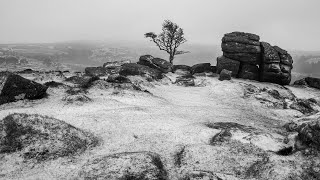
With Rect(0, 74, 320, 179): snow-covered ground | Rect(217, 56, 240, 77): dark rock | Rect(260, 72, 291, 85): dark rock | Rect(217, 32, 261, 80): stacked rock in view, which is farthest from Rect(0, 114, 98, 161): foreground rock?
Rect(260, 72, 291, 85): dark rock

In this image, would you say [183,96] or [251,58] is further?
[251,58]

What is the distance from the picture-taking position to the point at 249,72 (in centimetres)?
4959

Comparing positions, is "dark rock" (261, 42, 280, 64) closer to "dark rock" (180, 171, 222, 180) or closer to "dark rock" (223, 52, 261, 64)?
"dark rock" (223, 52, 261, 64)

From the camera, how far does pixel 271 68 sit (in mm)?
47719

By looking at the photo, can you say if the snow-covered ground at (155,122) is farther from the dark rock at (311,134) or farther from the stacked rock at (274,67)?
the stacked rock at (274,67)

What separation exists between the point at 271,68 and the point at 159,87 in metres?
23.5

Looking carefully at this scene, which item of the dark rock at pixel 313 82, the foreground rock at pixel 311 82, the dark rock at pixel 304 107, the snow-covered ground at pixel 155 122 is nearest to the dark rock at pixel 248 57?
the foreground rock at pixel 311 82

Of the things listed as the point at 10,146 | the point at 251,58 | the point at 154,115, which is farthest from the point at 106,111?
the point at 251,58

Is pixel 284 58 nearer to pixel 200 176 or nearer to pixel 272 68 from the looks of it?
pixel 272 68

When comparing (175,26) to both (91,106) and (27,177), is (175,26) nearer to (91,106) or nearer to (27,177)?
(91,106)

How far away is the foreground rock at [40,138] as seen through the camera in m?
14.0

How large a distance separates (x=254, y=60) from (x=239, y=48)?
380cm

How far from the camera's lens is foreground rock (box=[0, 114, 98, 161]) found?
14.0 metres

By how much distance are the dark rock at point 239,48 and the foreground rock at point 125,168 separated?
41.8 meters
